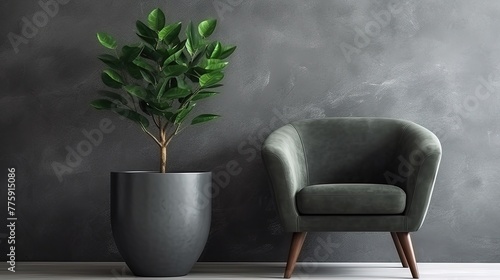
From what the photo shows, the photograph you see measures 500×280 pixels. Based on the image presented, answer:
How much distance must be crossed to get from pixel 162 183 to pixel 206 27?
0.87 metres

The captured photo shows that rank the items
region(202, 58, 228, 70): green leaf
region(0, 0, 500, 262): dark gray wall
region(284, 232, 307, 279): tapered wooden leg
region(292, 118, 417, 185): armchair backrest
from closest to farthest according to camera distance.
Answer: region(284, 232, 307, 279): tapered wooden leg < region(202, 58, 228, 70): green leaf < region(292, 118, 417, 185): armchair backrest < region(0, 0, 500, 262): dark gray wall

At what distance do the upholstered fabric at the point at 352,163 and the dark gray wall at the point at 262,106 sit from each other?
0.82 ft

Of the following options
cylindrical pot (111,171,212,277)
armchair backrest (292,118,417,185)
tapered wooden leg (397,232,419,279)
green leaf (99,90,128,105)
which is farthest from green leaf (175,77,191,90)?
tapered wooden leg (397,232,419,279)

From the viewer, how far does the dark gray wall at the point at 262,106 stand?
163 inches

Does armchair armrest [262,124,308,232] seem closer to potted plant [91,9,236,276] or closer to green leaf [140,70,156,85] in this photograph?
potted plant [91,9,236,276]

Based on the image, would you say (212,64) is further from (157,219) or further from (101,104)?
(157,219)

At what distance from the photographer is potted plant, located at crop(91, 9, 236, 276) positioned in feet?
11.4

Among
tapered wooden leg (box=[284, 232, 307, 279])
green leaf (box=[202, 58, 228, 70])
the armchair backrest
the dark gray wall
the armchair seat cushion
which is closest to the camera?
the armchair seat cushion

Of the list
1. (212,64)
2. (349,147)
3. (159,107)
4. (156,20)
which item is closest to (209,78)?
(212,64)

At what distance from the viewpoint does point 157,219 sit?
3.48 m

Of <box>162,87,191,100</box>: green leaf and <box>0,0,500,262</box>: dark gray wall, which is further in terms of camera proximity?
<box>0,0,500,262</box>: dark gray wall

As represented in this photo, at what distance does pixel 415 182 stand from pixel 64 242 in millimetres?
1994

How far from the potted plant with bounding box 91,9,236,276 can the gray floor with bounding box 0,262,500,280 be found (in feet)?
0.55

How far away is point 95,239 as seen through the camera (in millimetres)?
4145
